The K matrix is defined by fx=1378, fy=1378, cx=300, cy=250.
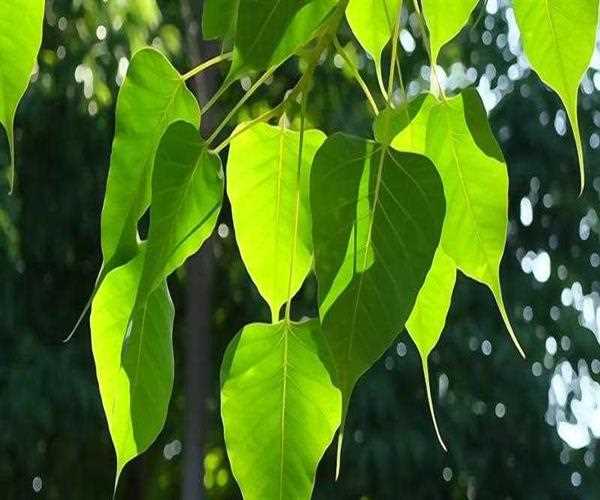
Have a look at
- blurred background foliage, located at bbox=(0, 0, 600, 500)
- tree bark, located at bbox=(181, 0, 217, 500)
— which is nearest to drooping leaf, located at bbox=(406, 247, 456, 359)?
tree bark, located at bbox=(181, 0, 217, 500)

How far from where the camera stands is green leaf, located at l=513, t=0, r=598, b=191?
213mm

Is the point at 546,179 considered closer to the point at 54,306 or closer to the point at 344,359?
the point at 54,306

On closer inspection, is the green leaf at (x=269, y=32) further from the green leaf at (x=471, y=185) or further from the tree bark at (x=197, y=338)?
the tree bark at (x=197, y=338)

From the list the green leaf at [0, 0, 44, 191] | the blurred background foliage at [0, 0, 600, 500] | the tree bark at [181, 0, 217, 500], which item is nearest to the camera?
the green leaf at [0, 0, 44, 191]

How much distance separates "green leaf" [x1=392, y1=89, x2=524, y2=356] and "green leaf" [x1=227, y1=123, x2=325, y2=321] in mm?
22

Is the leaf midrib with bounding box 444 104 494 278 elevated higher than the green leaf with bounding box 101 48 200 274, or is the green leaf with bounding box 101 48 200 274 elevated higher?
the leaf midrib with bounding box 444 104 494 278

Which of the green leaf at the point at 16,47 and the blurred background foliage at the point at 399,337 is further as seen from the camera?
the blurred background foliage at the point at 399,337

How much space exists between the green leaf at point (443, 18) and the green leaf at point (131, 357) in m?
0.06

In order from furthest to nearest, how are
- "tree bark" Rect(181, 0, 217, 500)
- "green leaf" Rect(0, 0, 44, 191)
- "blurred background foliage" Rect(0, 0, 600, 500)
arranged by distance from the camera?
"blurred background foliage" Rect(0, 0, 600, 500) < "tree bark" Rect(181, 0, 217, 500) < "green leaf" Rect(0, 0, 44, 191)

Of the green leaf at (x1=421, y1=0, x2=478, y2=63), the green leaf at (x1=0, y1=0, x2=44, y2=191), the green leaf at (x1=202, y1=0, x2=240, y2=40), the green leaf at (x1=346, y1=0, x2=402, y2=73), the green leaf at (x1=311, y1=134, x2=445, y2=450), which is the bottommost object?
the green leaf at (x1=311, y1=134, x2=445, y2=450)

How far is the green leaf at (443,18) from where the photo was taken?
22 centimetres

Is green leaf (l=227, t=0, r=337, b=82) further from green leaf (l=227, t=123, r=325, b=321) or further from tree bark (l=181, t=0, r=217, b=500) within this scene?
tree bark (l=181, t=0, r=217, b=500)

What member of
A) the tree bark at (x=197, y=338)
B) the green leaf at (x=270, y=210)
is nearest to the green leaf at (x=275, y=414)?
the green leaf at (x=270, y=210)

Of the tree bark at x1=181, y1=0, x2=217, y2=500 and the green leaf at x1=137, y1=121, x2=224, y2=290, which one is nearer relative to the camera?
the green leaf at x1=137, y1=121, x2=224, y2=290
